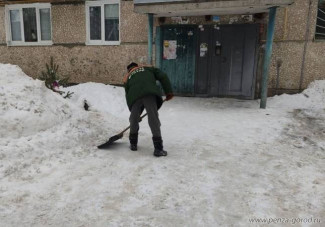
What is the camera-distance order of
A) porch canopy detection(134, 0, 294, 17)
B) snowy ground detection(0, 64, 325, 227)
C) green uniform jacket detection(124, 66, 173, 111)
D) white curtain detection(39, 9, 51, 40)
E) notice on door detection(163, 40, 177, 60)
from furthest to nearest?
1. white curtain detection(39, 9, 51, 40)
2. notice on door detection(163, 40, 177, 60)
3. porch canopy detection(134, 0, 294, 17)
4. green uniform jacket detection(124, 66, 173, 111)
5. snowy ground detection(0, 64, 325, 227)

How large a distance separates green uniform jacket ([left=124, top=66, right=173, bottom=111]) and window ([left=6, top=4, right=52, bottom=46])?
747cm

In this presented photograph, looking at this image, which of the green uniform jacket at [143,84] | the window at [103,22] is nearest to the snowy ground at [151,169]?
the green uniform jacket at [143,84]

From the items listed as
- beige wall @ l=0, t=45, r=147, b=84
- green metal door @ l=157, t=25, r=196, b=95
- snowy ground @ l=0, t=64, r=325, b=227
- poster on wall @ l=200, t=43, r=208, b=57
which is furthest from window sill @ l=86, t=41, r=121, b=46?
snowy ground @ l=0, t=64, r=325, b=227

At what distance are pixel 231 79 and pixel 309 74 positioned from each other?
7.63 ft

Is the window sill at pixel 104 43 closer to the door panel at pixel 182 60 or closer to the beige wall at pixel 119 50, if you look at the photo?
the beige wall at pixel 119 50

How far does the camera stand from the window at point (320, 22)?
809cm

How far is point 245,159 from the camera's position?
438cm

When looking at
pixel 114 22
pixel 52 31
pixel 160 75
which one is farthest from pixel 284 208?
pixel 52 31

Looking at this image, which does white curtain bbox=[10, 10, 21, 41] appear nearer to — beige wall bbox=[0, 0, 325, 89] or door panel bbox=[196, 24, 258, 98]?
Answer: beige wall bbox=[0, 0, 325, 89]

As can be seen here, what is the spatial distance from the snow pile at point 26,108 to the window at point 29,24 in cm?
558

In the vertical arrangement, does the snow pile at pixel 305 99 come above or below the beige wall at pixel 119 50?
below

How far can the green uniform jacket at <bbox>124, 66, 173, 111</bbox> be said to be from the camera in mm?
4422

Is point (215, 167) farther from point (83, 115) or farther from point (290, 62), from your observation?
point (290, 62)

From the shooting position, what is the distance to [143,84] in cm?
446
